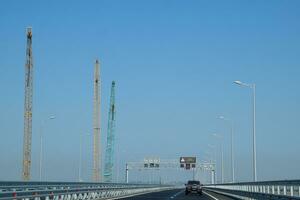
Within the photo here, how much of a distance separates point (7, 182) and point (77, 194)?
12589 millimetres

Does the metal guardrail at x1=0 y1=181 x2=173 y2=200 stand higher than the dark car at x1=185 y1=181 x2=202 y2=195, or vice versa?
the metal guardrail at x1=0 y1=181 x2=173 y2=200

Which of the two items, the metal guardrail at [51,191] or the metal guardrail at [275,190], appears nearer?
the metal guardrail at [275,190]

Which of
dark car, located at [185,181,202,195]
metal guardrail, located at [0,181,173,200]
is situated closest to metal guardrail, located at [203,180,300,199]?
metal guardrail, located at [0,181,173,200]

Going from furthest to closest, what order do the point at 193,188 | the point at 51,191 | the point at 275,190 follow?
the point at 193,188
the point at 51,191
the point at 275,190

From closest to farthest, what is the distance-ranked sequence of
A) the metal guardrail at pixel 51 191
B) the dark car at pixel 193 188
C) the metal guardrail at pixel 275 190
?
the metal guardrail at pixel 275 190 → the metal guardrail at pixel 51 191 → the dark car at pixel 193 188

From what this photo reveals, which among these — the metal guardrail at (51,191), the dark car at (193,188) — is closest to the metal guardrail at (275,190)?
the metal guardrail at (51,191)

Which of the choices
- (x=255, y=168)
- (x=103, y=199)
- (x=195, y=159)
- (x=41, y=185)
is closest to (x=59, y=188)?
(x=41, y=185)

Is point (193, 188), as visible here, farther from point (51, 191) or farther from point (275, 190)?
point (51, 191)

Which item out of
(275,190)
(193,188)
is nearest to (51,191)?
(275,190)

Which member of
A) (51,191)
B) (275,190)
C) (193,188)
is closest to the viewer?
(275,190)

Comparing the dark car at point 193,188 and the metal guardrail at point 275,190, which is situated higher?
the metal guardrail at point 275,190

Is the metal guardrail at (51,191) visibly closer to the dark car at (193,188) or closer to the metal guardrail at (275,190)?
the metal guardrail at (275,190)

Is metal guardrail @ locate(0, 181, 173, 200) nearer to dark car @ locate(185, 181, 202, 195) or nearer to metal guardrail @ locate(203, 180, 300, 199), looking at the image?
metal guardrail @ locate(203, 180, 300, 199)

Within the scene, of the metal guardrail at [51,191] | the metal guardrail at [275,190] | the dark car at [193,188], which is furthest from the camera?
the dark car at [193,188]
